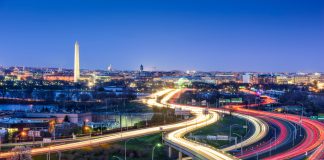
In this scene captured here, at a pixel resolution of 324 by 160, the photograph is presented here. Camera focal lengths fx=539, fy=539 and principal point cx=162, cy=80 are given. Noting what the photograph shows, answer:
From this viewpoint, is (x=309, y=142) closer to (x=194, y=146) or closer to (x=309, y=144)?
(x=309, y=144)

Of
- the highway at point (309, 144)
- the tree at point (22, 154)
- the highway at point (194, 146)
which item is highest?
the tree at point (22, 154)

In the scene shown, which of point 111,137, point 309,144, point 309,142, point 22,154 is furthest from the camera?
point 111,137

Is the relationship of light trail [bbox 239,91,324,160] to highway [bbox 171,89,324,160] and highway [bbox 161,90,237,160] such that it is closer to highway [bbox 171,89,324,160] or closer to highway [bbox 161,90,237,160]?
highway [bbox 171,89,324,160]

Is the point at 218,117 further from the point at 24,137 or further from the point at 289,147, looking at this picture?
the point at 24,137

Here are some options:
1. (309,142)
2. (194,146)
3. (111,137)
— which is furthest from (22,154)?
(309,142)

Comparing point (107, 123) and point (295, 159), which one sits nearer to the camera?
point (295, 159)

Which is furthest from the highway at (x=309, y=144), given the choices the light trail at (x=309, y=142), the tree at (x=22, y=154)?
the tree at (x=22, y=154)

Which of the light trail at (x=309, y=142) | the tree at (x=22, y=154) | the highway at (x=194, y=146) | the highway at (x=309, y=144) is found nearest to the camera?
the tree at (x=22, y=154)

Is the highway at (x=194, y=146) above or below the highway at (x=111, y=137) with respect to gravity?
above

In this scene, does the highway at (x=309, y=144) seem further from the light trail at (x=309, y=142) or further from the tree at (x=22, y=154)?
the tree at (x=22, y=154)

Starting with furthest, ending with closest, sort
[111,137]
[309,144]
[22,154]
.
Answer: [111,137] < [309,144] < [22,154]

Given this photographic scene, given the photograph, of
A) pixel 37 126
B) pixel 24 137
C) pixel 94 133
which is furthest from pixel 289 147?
pixel 37 126
